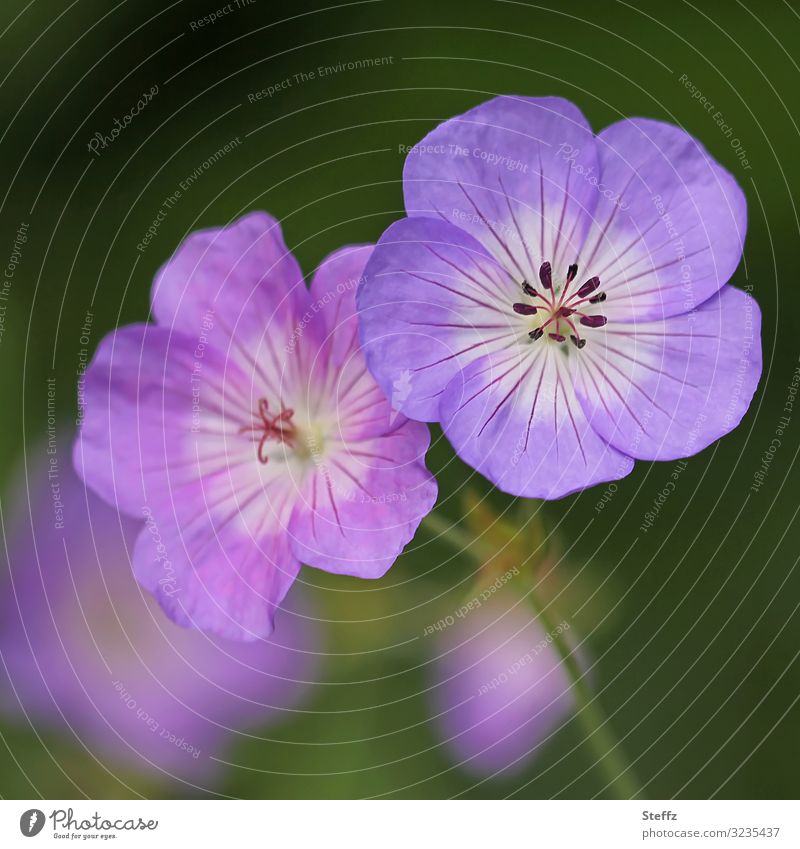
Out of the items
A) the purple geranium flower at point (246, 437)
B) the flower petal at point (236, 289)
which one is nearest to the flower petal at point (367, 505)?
the purple geranium flower at point (246, 437)

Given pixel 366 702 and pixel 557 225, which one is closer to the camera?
pixel 557 225

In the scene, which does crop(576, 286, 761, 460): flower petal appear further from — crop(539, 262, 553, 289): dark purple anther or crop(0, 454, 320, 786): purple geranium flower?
crop(0, 454, 320, 786): purple geranium flower

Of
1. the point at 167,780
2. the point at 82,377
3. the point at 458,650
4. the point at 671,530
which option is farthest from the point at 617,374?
the point at 167,780

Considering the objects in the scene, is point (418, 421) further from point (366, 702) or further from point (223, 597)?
point (366, 702)

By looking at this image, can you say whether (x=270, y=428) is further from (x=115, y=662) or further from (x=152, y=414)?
Answer: (x=115, y=662)

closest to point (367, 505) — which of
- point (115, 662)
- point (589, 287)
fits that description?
point (589, 287)

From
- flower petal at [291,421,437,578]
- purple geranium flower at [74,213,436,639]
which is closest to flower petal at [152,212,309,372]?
purple geranium flower at [74,213,436,639]

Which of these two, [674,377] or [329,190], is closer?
[674,377]
